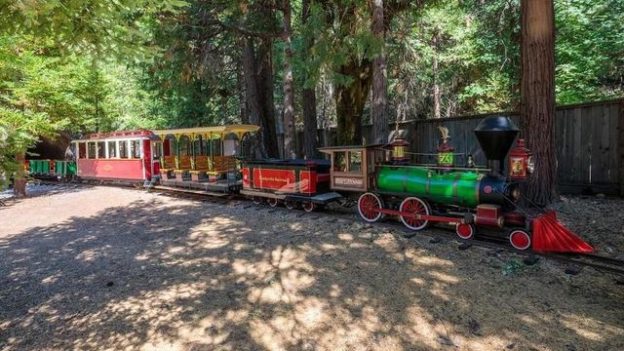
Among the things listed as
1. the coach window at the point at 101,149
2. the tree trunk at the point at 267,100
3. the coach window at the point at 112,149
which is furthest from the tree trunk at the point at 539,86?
the coach window at the point at 101,149

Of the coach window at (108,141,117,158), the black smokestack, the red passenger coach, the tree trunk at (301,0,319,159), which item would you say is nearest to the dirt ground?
the black smokestack

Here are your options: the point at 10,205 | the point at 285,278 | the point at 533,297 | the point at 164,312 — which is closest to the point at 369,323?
the point at 285,278

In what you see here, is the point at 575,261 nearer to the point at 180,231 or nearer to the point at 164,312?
the point at 164,312

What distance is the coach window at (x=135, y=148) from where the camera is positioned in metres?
17.6

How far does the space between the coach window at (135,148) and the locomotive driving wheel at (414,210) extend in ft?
42.6

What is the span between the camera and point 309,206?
1084cm

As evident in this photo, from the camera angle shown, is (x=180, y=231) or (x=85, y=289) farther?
(x=180, y=231)

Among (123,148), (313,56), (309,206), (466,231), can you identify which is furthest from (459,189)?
(123,148)

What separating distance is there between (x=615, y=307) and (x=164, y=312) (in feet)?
17.9

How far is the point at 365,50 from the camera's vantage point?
35.4 ft

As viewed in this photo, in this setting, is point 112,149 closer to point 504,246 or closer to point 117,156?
point 117,156

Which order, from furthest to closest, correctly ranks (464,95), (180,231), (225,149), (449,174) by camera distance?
(464,95), (225,149), (180,231), (449,174)

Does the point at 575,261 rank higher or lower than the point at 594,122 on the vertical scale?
lower

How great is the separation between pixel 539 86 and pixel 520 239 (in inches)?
132
